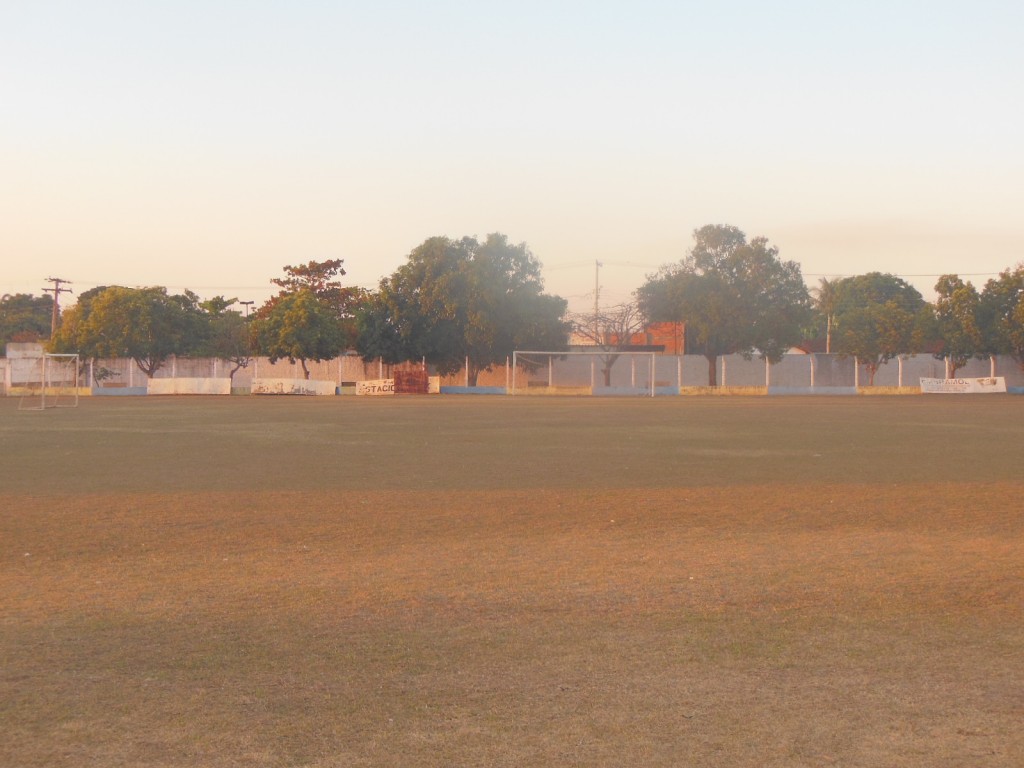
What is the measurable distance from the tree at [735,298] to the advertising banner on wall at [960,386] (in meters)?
7.79

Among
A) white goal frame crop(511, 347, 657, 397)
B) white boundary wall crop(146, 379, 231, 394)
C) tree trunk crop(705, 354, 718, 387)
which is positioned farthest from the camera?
tree trunk crop(705, 354, 718, 387)

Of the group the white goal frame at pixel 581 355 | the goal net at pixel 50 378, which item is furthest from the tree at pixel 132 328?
the white goal frame at pixel 581 355

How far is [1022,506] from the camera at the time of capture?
38.0 ft

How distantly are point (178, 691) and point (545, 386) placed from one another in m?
63.0

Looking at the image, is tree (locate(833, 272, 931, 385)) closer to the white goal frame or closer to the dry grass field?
the white goal frame

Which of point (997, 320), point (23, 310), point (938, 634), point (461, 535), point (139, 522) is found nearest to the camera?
point (938, 634)

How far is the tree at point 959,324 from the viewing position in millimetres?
65031

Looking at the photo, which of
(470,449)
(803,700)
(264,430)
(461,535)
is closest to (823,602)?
(803,700)

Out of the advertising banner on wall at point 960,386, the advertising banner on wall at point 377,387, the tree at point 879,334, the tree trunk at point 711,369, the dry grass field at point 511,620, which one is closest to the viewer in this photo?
the dry grass field at point 511,620

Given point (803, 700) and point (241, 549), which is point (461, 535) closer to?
point (241, 549)

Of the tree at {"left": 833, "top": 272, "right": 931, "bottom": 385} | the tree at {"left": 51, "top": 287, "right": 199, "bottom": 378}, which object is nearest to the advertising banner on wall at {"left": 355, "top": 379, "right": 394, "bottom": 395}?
the tree at {"left": 51, "top": 287, "right": 199, "bottom": 378}

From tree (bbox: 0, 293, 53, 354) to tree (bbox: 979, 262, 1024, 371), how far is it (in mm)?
70319

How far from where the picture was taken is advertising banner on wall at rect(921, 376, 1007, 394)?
62344mm

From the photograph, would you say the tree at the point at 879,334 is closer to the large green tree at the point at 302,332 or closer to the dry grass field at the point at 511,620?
the large green tree at the point at 302,332
